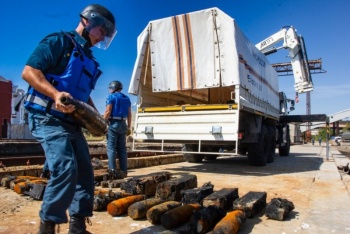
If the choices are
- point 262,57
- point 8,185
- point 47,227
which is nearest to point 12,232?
point 47,227

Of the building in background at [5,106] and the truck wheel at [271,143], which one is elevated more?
the building in background at [5,106]

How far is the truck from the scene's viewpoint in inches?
257

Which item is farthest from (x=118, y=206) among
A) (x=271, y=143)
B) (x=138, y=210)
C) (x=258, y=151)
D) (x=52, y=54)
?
(x=271, y=143)

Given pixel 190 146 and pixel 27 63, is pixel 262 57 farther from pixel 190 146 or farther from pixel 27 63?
pixel 27 63

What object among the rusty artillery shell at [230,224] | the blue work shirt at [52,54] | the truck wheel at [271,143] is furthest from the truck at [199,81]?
the blue work shirt at [52,54]

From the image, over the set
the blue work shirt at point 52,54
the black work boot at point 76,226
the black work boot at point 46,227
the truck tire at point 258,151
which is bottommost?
the black work boot at point 76,226

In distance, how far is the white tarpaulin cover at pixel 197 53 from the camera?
6633mm

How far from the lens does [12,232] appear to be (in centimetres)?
269

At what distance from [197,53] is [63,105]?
5.39 metres

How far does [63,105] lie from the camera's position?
2.02 meters

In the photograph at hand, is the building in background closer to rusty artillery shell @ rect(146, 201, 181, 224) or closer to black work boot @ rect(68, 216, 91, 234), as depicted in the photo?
rusty artillery shell @ rect(146, 201, 181, 224)

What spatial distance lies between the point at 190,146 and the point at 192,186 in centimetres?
449

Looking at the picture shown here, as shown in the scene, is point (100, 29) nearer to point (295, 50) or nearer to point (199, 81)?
point (199, 81)

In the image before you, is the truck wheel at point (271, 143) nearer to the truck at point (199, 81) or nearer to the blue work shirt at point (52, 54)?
Result: the truck at point (199, 81)
